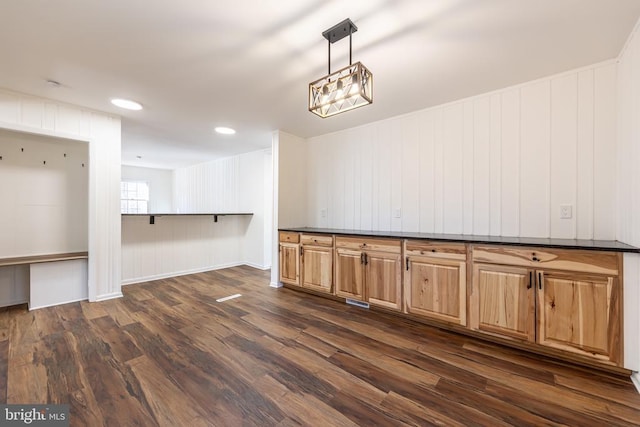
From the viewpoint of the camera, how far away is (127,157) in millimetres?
5859

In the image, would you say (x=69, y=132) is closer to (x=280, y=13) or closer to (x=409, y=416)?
(x=280, y=13)

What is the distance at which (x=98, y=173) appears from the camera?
3.19m

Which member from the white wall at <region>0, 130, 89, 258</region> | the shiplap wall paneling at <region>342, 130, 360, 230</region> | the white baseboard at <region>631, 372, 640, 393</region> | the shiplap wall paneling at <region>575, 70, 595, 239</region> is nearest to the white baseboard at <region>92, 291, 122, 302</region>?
the white wall at <region>0, 130, 89, 258</region>

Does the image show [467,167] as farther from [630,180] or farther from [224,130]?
[224,130]

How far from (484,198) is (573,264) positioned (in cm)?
99

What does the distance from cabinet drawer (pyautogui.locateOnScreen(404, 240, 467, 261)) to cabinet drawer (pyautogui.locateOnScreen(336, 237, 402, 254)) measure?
0.43 feet

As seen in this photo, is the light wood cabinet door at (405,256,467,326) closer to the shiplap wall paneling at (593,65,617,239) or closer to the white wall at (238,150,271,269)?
the shiplap wall paneling at (593,65,617,239)

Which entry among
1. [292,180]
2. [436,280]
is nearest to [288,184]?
[292,180]

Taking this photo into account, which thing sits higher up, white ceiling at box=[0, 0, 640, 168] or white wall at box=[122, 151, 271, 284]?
white ceiling at box=[0, 0, 640, 168]

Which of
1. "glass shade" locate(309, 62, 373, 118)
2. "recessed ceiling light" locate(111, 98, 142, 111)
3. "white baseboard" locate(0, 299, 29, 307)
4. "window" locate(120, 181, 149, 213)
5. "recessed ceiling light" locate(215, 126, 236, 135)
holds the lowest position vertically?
"white baseboard" locate(0, 299, 29, 307)

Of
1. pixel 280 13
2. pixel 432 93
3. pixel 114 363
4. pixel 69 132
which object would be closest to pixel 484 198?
pixel 432 93

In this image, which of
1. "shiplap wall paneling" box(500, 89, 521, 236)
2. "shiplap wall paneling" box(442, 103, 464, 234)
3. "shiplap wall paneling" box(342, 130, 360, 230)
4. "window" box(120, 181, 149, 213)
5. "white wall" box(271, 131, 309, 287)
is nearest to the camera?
"shiplap wall paneling" box(500, 89, 521, 236)

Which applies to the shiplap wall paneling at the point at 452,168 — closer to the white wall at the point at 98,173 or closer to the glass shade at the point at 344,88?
the glass shade at the point at 344,88

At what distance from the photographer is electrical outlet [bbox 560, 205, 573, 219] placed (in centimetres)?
232
